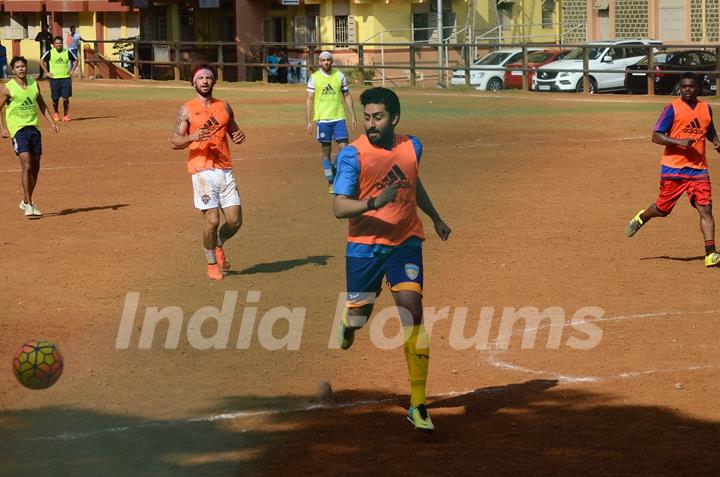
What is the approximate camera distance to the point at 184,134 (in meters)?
12.3

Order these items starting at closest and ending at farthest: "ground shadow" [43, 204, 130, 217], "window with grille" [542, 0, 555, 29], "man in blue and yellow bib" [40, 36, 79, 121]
→ "ground shadow" [43, 204, 130, 217]
"man in blue and yellow bib" [40, 36, 79, 121]
"window with grille" [542, 0, 555, 29]

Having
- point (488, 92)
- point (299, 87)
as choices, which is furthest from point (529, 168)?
point (299, 87)

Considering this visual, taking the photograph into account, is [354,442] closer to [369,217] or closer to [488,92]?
[369,217]

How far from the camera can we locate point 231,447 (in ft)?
24.5

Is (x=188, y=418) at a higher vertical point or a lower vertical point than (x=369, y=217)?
lower

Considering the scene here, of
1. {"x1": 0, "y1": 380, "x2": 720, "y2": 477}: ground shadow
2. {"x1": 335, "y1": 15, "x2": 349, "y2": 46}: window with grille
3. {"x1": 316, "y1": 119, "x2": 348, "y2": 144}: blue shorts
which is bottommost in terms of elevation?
{"x1": 0, "y1": 380, "x2": 720, "y2": 477}: ground shadow

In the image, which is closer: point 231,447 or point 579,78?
point 231,447

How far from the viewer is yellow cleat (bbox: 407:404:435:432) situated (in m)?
7.57

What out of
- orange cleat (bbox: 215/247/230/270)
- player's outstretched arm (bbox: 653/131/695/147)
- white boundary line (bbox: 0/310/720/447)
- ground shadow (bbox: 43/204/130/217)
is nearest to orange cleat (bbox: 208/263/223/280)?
orange cleat (bbox: 215/247/230/270)

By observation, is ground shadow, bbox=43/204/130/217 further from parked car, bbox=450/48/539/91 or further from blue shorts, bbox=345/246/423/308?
parked car, bbox=450/48/539/91

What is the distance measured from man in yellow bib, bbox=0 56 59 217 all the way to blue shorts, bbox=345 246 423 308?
361 inches

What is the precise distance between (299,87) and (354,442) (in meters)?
37.4

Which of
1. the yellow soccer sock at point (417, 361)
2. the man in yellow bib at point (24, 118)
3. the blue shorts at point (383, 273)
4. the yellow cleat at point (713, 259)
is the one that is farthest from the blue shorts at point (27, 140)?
the yellow soccer sock at point (417, 361)

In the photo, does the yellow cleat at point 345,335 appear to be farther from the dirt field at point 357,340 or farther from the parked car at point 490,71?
the parked car at point 490,71
